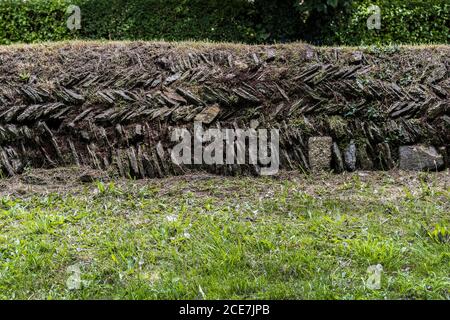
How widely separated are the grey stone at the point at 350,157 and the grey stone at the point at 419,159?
532 millimetres

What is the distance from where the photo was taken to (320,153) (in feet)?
19.8

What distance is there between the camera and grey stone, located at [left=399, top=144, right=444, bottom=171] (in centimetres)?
598

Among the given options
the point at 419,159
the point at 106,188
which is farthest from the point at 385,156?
the point at 106,188

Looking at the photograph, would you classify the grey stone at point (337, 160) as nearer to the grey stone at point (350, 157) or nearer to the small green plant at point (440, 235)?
the grey stone at point (350, 157)

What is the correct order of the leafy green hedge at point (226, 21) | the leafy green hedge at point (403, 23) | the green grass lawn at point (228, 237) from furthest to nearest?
the leafy green hedge at point (403, 23)
the leafy green hedge at point (226, 21)
the green grass lawn at point (228, 237)

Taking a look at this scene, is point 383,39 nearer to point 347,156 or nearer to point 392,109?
point 392,109

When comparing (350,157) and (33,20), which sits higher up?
(33,20)

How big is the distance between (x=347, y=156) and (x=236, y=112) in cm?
140

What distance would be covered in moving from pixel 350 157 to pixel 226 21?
3.62 metres

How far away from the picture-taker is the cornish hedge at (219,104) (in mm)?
6105

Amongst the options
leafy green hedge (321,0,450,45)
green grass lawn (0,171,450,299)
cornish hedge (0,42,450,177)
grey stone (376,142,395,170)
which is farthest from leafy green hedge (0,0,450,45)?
green grass lawn (0,171,450,299)

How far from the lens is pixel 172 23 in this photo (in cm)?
866

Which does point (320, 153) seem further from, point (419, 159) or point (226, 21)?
point (226, 21)

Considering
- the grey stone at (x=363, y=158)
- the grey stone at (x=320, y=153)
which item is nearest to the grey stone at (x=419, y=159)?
the grey stone at (x=363, y=158)
